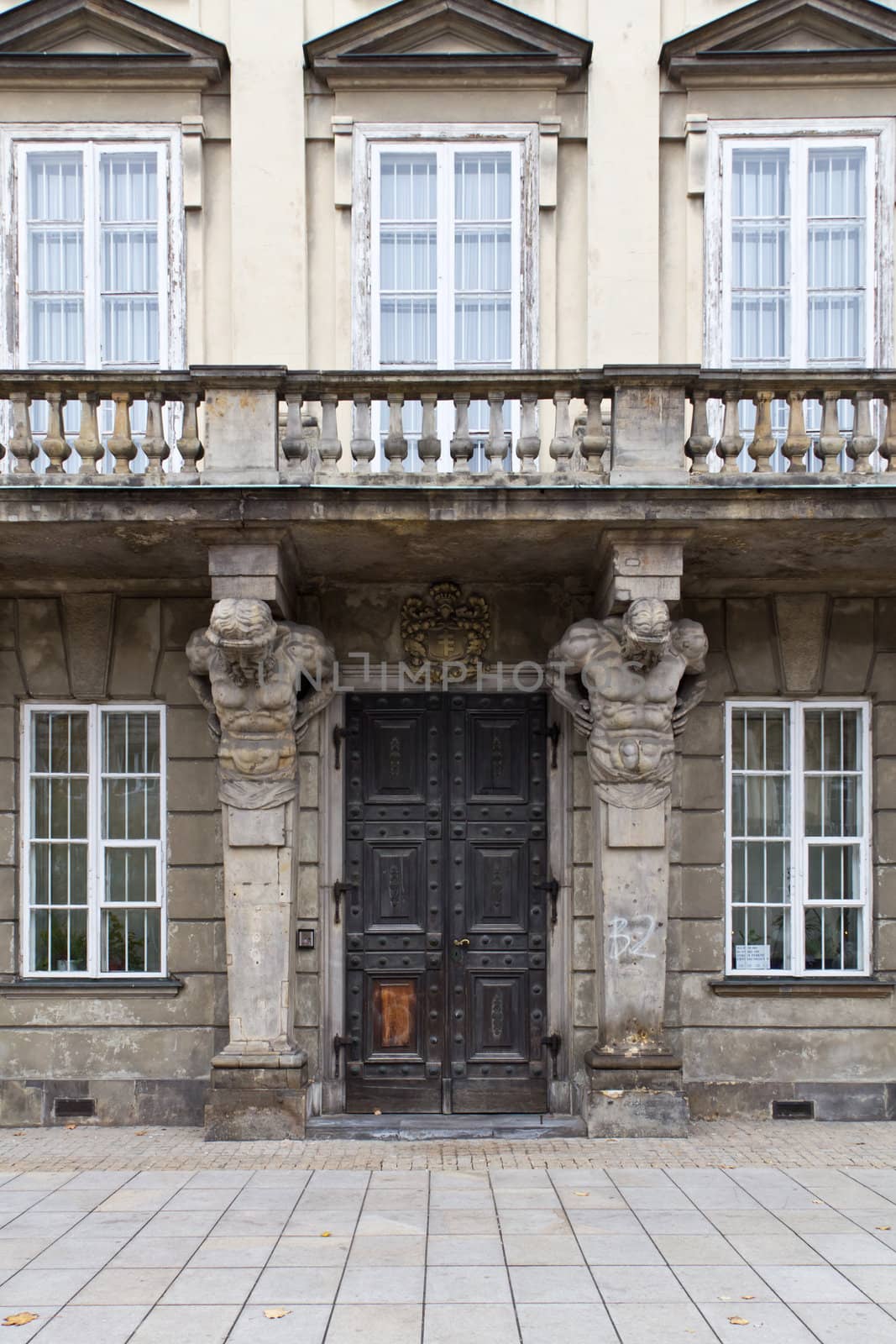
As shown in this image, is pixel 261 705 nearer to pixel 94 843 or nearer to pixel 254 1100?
pixel 94 843

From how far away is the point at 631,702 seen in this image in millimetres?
9086

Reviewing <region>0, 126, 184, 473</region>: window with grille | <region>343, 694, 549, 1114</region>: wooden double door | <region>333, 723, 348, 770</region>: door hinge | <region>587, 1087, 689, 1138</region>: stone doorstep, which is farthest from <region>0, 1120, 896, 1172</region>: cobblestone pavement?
<region>0, 126, 184, 473</region>: window with grille

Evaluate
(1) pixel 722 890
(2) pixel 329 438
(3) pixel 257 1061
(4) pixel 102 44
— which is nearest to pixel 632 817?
(1) pixel 722 890

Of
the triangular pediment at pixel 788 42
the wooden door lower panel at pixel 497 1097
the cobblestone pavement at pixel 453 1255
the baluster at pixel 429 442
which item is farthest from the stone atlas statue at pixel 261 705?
the triangular pediment at pixel 788 42

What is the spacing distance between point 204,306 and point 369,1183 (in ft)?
22.1

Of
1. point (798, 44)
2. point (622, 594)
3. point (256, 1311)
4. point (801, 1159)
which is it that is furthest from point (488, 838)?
point (798, 44)

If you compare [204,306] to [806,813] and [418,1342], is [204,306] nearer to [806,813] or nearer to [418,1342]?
[806,813]

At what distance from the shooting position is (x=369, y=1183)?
7.80 m

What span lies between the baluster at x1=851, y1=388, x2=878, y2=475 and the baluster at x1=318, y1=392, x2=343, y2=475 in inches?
140

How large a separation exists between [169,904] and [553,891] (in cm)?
298

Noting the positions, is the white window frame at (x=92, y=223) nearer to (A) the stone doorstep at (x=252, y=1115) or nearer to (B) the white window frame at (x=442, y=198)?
(B) the white window frame at (x=442, y=198)

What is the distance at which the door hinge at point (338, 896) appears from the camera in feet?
32.5

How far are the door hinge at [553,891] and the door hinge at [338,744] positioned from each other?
183 centimetres

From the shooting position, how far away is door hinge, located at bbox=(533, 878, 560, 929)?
9.92 m
